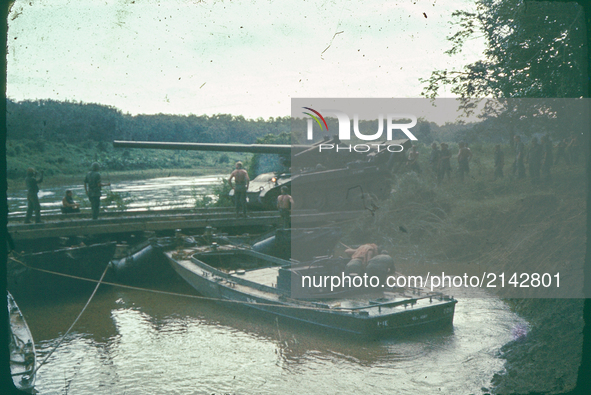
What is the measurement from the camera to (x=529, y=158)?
1441cm

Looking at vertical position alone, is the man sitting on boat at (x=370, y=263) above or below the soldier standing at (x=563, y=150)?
A: below

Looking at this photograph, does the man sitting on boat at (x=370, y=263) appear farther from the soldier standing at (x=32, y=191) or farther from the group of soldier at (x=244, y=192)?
the soldier standing at (x=32, y=191)

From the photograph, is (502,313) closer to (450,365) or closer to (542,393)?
(450,365)

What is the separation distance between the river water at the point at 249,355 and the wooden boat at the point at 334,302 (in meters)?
0.28

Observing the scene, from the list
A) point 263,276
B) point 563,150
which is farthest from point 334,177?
point 263,276

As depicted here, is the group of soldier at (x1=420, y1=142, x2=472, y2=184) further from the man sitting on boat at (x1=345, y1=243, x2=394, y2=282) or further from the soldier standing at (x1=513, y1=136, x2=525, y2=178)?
the man sitting on boat at (x1=345, y1=243, x2=394, y2=282)

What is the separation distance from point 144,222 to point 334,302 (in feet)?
26.8

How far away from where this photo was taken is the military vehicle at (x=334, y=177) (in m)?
18.5

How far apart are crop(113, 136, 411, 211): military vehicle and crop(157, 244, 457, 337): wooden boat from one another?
21.9 feet

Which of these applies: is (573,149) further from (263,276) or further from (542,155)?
(263,276)

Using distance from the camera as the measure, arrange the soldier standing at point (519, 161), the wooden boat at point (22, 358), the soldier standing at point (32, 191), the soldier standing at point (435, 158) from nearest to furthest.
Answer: the wooden boat at point (22, 358) < the soldier standing at point (32, 191) < the soldier standing at point (519, 161) < the soldier standing at point (435, 158)

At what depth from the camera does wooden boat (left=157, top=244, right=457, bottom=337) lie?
27.5ft

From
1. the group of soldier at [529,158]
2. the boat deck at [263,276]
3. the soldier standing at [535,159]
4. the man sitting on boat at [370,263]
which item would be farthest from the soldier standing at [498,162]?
the boat deck at [263,276]

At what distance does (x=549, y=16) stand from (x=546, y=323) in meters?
4.80
